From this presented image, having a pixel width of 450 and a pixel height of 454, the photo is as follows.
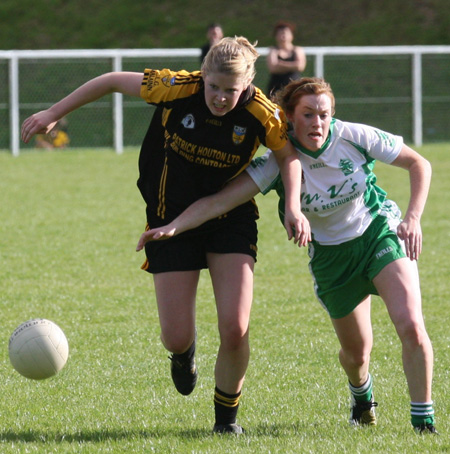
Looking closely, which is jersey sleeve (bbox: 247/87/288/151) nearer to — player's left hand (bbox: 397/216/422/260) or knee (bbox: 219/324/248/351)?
player's left hand (bbox: 397/216/422/260)

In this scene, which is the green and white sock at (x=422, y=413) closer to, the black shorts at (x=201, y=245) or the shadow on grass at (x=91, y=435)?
the shadow on grass at (x=91, y=435)

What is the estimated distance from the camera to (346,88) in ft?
78.0

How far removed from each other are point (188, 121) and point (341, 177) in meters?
0.79

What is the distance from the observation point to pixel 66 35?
28.6 meters

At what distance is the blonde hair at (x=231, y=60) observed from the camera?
418 centimetres

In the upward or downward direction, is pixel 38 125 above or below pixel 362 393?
above

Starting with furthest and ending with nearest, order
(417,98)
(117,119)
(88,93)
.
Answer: (417,98) < (117,119) < (88,93)

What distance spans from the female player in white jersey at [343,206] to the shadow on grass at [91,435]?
2.78 feet

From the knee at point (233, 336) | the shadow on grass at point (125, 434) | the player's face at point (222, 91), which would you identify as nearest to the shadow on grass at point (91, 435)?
the shadow on grass at point (125, 434)

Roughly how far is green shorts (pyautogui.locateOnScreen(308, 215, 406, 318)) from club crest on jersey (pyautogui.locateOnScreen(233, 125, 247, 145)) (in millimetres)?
629

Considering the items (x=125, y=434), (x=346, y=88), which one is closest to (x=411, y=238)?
(x=125, y=434)

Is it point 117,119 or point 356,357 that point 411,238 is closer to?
point 356,357

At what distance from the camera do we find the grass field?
4.30 meters

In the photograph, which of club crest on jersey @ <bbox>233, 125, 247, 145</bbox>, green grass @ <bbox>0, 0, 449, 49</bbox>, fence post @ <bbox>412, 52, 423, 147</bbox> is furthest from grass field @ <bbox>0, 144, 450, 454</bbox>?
green grass @ <bbox>0, 0, 449, 49</bbox>
